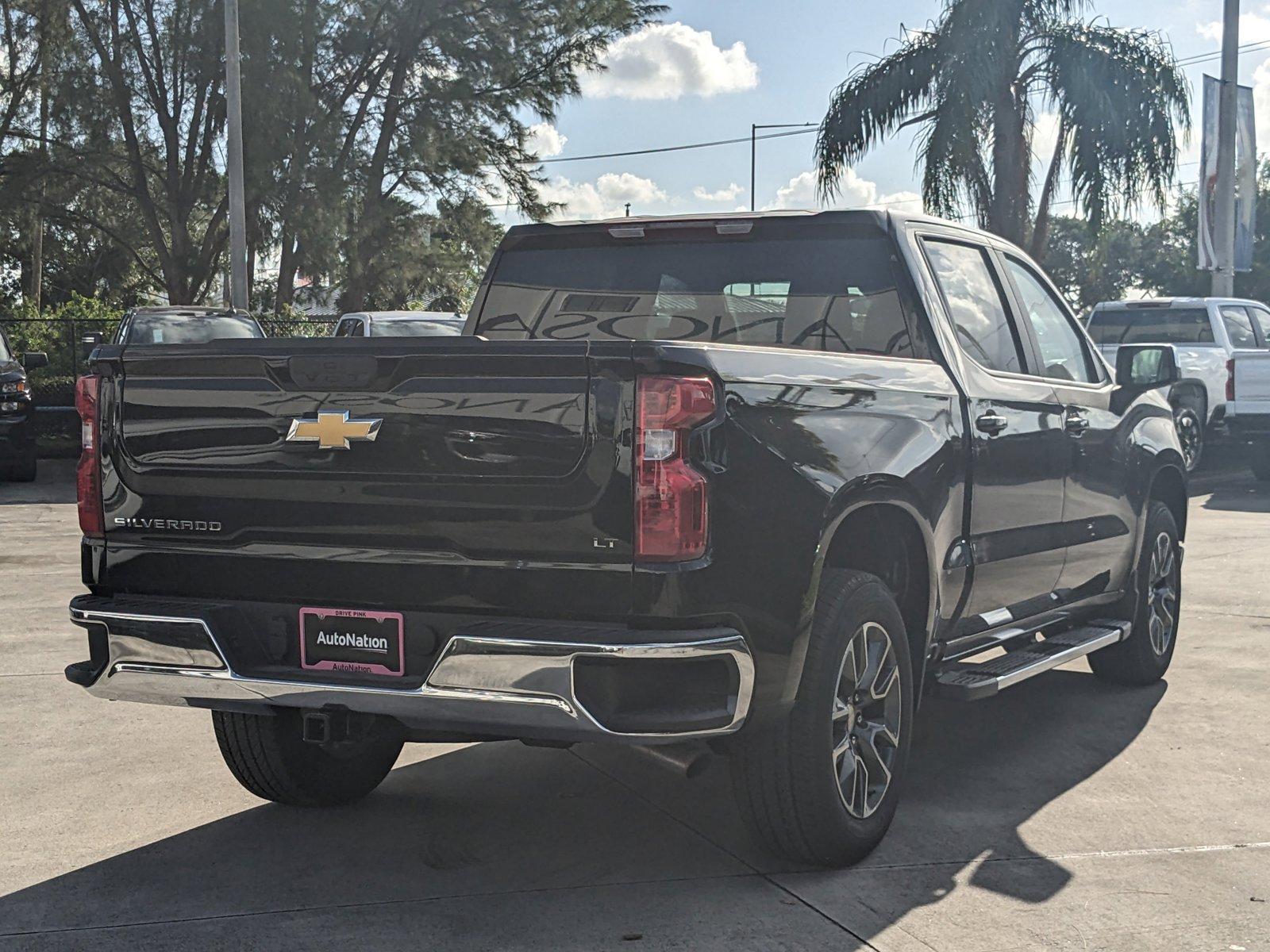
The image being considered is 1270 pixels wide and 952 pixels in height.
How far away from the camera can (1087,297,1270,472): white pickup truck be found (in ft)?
58.4

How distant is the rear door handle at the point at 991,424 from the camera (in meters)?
5.38

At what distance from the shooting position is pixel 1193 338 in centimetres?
1822

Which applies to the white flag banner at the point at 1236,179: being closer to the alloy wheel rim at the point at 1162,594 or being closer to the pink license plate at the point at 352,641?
the alloy wheel rim at the point at 1162,594

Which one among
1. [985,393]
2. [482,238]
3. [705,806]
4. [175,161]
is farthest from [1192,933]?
[482,238]

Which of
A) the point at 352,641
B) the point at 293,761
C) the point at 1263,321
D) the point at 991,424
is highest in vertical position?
the point at 1263,321

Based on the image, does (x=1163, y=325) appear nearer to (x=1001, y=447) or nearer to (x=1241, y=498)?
(x=1241, y=498)

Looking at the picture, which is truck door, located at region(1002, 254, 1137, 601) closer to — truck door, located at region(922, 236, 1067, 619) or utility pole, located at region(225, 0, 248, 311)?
truck door, located at region(922, 236, 1067, 619)

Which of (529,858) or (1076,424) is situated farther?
(1076,424)

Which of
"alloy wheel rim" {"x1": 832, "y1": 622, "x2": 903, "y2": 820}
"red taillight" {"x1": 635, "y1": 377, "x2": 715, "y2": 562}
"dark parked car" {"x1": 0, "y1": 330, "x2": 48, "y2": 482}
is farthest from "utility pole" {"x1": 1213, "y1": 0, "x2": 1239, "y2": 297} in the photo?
"red taillight" {"x1": 635, "y1": 377, "x2": 715, "y2": 562}

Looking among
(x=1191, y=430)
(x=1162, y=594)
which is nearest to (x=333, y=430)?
(x=1162, y=594)

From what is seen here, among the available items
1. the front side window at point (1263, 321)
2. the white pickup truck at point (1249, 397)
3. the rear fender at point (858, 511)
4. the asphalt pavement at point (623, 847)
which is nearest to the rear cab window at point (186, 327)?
the white pickup truck at point (1249, 397)

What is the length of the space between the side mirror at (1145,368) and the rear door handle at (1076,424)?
1.90 feet

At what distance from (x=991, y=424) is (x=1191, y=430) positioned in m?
13.4

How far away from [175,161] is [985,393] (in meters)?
24.4
